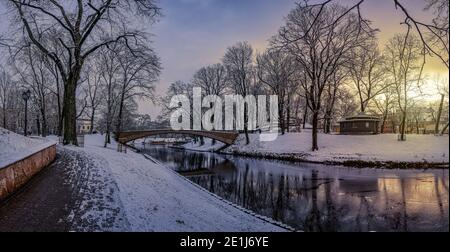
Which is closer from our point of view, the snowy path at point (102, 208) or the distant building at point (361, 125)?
the snowy path at point (102, 208)

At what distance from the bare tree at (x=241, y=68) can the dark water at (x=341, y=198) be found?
74.4 feet

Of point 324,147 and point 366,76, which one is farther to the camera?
point 366,76

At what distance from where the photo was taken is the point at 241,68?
43125mm

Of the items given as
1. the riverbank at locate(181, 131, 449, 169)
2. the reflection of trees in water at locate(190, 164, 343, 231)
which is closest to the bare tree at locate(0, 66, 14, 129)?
the riverbank at locate(181, 131, 449, 169)

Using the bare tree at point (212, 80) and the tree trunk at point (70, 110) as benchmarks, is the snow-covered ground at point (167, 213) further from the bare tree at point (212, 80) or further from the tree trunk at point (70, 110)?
the bare tree at point (212, 80)

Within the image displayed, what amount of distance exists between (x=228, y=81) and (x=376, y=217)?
39956mm

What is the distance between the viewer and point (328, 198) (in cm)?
1348

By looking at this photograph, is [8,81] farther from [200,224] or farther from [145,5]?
[200,224]

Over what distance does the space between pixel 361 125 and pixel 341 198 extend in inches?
1019

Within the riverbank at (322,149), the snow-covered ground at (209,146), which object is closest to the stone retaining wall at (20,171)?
the riverbank at (322,149)

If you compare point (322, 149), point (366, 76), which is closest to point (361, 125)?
point (366, 76)

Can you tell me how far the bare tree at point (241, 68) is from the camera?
137ft

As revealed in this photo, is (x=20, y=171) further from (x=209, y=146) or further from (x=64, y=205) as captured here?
(x=209, y=146)

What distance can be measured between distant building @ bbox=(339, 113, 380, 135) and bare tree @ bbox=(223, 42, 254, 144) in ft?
39.7
